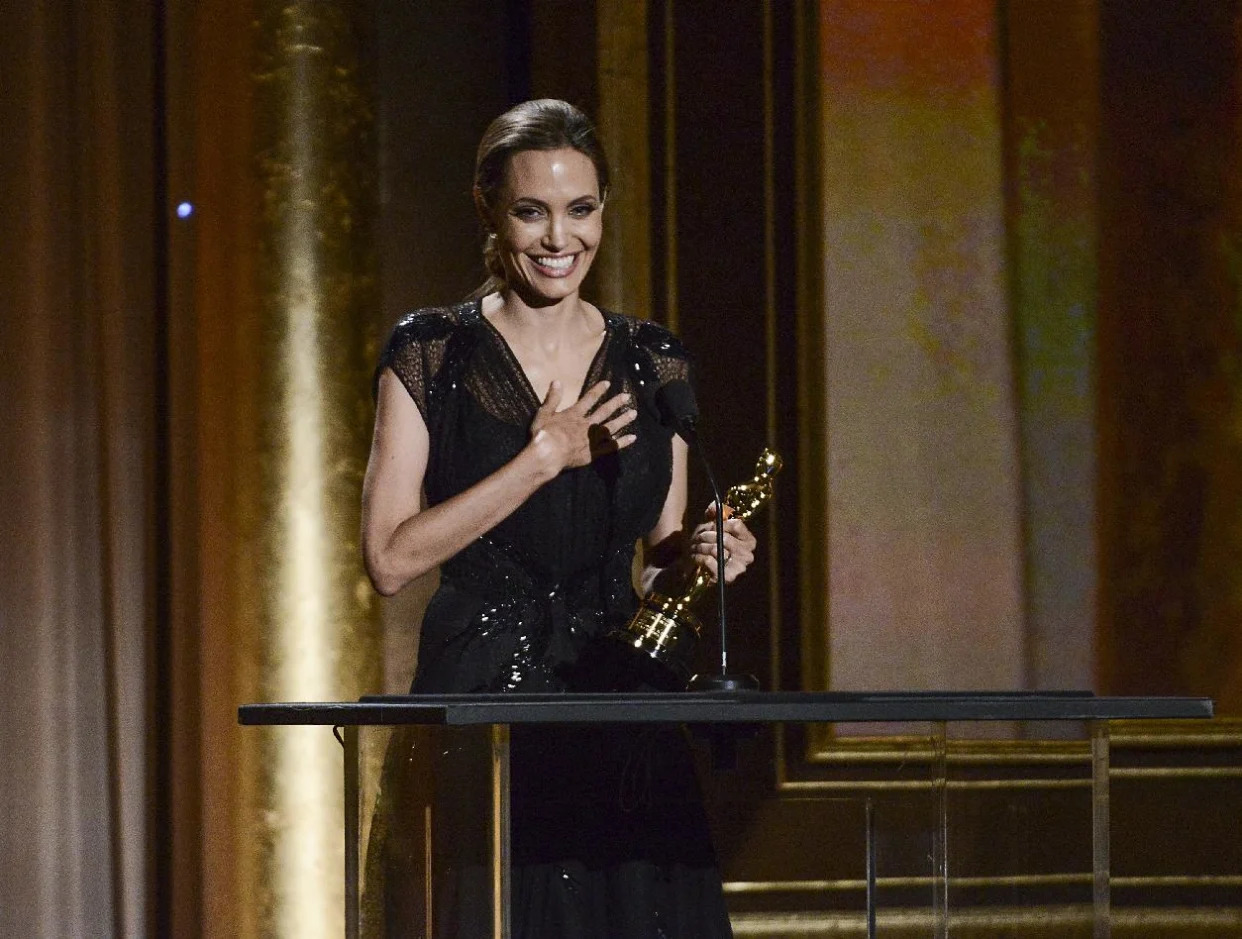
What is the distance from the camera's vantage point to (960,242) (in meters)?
3.58

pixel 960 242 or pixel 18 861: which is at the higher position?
pixel 960 242

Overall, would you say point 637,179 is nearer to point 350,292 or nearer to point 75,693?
point 350,292

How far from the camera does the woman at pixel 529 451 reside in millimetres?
2002

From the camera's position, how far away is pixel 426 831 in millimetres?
1511

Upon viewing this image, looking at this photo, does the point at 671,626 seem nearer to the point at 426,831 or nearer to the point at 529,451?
the point at 529,451

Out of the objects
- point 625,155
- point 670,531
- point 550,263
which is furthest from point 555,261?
point 625,155

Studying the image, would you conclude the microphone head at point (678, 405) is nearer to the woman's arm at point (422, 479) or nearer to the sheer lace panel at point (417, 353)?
the woman's arm at point (422, 479)

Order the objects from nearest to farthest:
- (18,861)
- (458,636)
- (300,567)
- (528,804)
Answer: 1. (528,804)
2. (458,636)
3. (18,861)
4. (300,567)

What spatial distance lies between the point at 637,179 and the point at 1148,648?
1353 mm

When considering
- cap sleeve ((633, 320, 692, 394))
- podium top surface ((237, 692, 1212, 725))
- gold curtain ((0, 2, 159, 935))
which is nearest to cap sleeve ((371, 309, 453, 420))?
cap sleeve ((633, 320, 692, 394))

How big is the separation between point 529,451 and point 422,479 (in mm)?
182

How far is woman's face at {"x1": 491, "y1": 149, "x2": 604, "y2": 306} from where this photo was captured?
6.90 feet

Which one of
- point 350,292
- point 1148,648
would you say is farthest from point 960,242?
point 350,292

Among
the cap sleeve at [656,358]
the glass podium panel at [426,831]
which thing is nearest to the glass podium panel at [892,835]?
the glass podium panel at [426,831]
